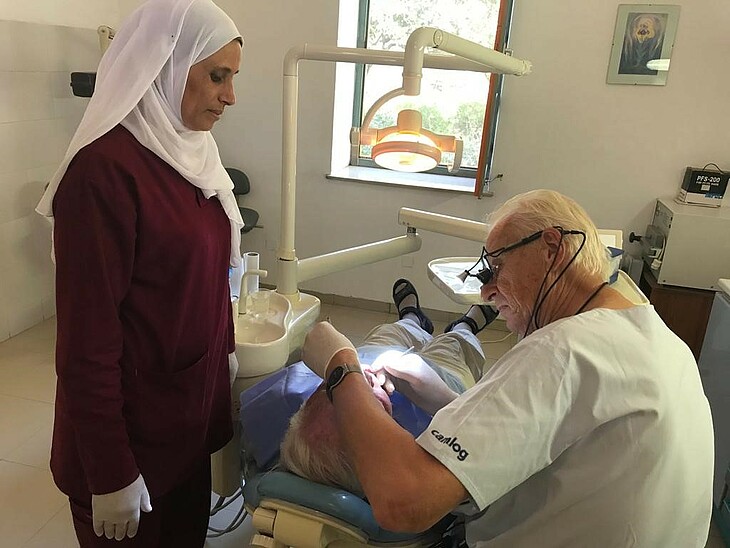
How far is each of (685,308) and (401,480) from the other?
2.40 metres

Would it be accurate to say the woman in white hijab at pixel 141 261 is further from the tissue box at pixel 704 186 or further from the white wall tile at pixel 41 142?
the tissue box at pixel 704 186

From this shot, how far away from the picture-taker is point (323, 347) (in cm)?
117

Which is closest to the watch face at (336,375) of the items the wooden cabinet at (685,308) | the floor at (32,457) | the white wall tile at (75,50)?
the floor at (32,457)

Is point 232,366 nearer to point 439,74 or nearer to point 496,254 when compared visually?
point 496,254

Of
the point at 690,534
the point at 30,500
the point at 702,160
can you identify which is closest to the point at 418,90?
the point at 690,534

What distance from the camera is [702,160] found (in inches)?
115

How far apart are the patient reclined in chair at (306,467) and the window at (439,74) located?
2105 mm

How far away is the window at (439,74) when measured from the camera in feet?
10.7

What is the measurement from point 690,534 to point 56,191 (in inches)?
46.8

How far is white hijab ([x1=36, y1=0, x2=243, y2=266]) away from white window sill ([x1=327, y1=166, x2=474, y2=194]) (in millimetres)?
2176

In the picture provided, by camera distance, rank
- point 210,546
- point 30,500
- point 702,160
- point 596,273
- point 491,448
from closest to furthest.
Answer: point 491,448
point 596,273
point 210,546
point 30,500
point 702,160

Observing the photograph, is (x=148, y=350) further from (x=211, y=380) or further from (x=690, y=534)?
(x=690, y=534)

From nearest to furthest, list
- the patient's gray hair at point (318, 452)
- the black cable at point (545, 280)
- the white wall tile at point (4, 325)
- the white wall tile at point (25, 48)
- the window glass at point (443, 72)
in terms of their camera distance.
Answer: the black cable at point (545, 280)
the patient's gray hair at point (318, 452)
the white wall tile at point (25, 48)
the white wall tile at point (4, 325)
the window glass at point (443, 72)

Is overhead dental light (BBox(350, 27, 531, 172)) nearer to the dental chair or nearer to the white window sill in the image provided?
the dental chair
